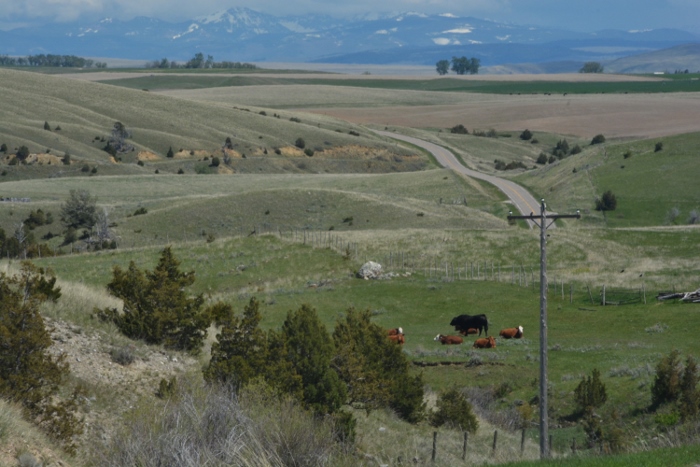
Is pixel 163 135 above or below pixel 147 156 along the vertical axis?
above

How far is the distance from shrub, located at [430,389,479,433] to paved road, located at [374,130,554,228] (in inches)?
1743

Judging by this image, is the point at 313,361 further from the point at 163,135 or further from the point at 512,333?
the point at 163,135

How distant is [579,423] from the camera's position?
24375 mm

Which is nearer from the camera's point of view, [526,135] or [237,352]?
[237,352]

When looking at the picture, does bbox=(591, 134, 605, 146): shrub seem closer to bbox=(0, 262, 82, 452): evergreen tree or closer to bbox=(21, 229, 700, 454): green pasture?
bbox=(21, 229, 700, 454): green pasture

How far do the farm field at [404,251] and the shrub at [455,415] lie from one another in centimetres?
42

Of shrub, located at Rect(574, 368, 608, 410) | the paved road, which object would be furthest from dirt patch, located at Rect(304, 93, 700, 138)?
shrub, located at Rect(574, 368, 608, 410)

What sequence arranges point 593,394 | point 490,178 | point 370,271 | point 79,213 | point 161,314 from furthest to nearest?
point 490,178, point 79,213, point 370,271, point 593,394, point 161,314

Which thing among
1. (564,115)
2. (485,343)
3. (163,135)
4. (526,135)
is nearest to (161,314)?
(485,343)

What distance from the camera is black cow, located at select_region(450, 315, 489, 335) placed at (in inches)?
1377

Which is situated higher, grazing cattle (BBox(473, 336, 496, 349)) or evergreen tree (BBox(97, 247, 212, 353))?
evergreen tree (BBox(97, 247, 212, 353))

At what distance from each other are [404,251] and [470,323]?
53.3 feet

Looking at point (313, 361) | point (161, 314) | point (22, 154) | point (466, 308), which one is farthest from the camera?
point (22, 154)

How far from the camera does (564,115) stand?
538ft
